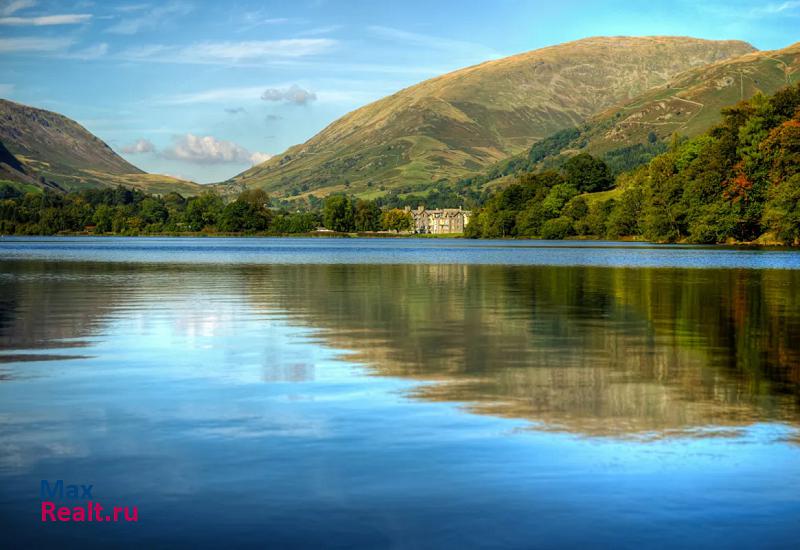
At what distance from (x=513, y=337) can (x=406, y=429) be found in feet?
41.9

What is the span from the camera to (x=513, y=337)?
25906 millimetres

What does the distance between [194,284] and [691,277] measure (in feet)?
106

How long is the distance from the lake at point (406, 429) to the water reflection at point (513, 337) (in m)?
0.13

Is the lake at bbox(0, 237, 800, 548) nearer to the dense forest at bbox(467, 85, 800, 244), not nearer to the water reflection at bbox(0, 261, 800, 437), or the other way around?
the water reflection at bbox(0, 261, 800, 437)

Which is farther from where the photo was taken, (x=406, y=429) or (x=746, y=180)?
(x=746, y=180)

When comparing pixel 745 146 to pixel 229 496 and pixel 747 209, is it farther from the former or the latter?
pixel 229 496

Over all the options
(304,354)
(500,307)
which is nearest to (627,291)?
(500,307)

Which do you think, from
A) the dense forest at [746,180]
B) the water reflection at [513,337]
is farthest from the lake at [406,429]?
the dense forest at [746,180]

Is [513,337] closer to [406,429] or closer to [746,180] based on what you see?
[406,429]

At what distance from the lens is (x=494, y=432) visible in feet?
43.5

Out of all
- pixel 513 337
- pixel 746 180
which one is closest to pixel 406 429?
pixel 513 337

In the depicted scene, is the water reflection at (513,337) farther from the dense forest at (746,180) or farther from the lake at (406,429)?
the dense forest at (746,180)

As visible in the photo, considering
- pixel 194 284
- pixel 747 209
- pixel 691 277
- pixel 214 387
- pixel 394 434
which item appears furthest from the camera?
pixel 747 209

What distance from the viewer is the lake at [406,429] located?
9.14 meters
